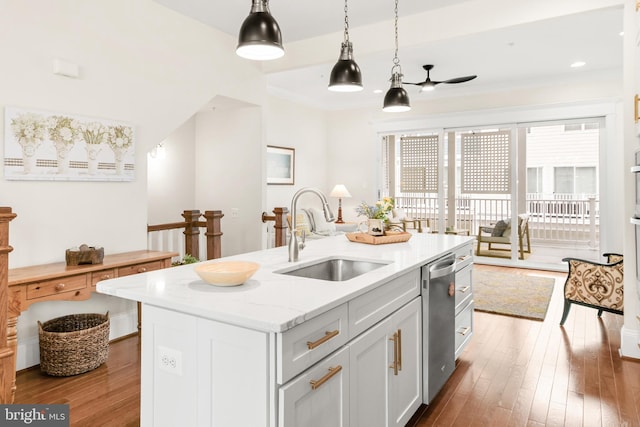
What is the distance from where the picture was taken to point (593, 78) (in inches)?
242

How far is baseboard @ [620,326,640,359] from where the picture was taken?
313cm

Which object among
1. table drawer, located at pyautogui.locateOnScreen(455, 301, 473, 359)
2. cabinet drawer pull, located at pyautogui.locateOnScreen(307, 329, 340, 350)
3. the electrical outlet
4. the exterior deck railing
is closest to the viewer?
cabinet drawer pull, located at pyautogui.locateOnScreen(307, 329, 340, 350)

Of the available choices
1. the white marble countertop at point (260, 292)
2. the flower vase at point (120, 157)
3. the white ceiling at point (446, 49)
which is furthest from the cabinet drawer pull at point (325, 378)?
the white ceiling at point (446, 49)

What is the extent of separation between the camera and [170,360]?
1539 millimetres

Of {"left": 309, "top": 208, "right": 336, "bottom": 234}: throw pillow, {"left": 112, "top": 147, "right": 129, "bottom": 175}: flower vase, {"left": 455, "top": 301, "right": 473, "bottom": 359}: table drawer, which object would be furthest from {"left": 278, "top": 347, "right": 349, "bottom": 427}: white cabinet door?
{"left": 309, "top": 208, "right": 336, "bottom": 234}: throw pillow

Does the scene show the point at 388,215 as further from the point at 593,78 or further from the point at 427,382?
the point at 593,78

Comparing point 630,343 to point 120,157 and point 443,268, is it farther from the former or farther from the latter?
point 120,157

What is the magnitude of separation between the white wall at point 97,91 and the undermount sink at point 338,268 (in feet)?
6.81

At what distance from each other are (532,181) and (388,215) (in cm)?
488

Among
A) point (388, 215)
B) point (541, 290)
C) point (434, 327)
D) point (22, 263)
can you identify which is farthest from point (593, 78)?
point (22, 263)

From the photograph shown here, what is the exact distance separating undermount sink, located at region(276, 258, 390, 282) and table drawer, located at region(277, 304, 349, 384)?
763 millimetres

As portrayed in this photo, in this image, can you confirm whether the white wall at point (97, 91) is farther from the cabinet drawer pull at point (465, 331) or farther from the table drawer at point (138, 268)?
the cabinet drawer pull at point (465, 331)

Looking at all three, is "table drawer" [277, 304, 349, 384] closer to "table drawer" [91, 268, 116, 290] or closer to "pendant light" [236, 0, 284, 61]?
"pendant light" [236, 0, 284, 61]

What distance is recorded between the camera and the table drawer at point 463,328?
9.59ft
